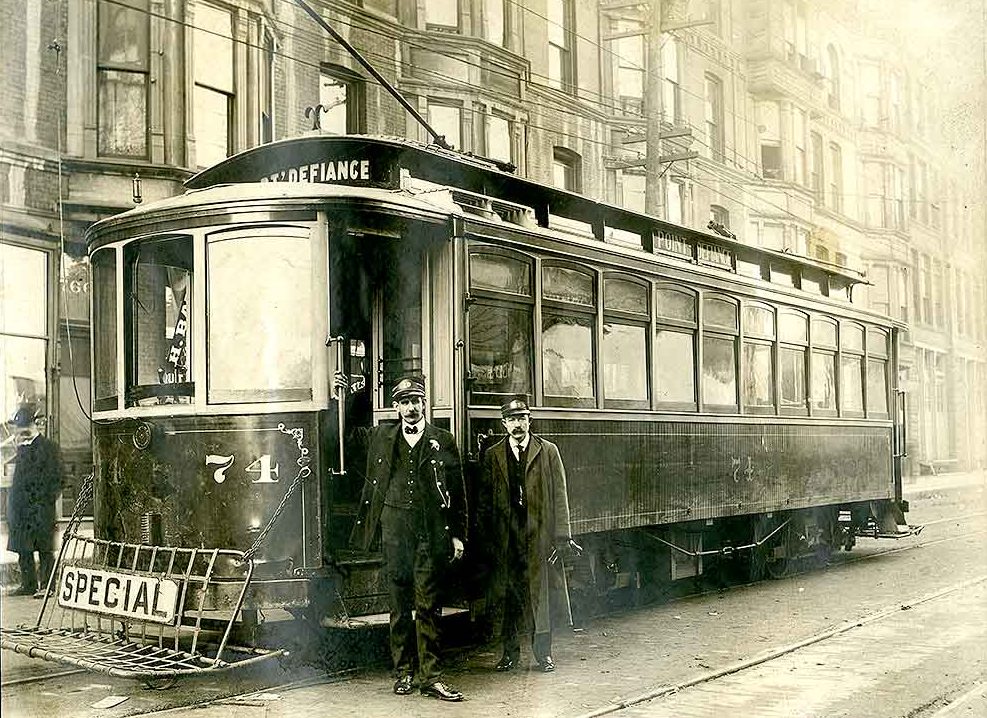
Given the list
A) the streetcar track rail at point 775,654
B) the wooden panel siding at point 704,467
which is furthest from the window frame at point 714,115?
the streetcar track rail at point 775,654

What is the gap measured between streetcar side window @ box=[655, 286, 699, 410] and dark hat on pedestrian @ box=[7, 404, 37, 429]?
4191 mm

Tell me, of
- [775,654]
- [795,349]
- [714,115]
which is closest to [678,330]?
[714,115]

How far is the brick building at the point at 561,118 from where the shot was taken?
505cm

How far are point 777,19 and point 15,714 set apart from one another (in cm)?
573

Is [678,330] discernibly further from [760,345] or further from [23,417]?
[23,417]

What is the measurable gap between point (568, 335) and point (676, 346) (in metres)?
1.38

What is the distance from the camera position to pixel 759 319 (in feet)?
29.0

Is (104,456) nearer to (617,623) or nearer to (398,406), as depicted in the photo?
(398,406)

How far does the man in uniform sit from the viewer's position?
18.1 feet

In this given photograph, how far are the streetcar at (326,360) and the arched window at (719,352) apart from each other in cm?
74

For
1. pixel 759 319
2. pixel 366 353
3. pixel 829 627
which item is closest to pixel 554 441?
pixel 366 353

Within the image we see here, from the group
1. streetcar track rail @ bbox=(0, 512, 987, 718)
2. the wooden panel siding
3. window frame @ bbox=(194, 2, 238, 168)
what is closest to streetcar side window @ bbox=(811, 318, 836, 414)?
the wooden panel siding

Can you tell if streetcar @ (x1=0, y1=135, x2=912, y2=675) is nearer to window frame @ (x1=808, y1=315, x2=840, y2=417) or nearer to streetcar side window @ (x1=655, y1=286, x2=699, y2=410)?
streetcar side window @ (x1=655, y1=286, x2=699, y2=410)

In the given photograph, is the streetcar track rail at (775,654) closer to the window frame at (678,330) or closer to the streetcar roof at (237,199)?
the window frame at (678,330)
